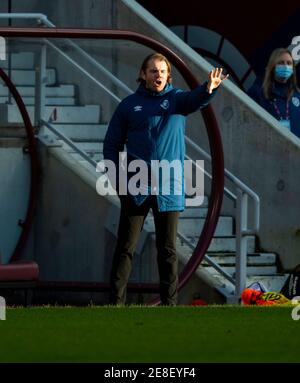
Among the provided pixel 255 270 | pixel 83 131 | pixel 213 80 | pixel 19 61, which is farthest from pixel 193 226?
pixel 213 80

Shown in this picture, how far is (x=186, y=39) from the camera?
2159cm

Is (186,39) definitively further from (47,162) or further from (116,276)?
(116,276)

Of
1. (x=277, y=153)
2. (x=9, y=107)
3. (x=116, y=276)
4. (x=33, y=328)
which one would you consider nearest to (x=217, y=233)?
(x=277, y=153)

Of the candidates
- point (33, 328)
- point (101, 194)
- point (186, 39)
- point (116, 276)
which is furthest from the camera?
point (186, 39)

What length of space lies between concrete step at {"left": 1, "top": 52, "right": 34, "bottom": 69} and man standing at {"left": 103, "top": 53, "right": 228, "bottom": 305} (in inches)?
145

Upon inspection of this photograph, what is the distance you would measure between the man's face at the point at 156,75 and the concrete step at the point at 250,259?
3.65 m

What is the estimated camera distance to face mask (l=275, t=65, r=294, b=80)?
1833cm

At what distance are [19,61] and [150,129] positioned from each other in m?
3.90

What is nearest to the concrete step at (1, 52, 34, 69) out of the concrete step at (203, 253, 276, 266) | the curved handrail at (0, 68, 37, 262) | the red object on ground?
the curved handrail at (0, 68, 37, 262)

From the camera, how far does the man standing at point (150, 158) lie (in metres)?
15.1

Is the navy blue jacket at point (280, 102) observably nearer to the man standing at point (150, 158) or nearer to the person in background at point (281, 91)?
the person in background at point (281, 91)

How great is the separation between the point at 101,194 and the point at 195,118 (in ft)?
4.19

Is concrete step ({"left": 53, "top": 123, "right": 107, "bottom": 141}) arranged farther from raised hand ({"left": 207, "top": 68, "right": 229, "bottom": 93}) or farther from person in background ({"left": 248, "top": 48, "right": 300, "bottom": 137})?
raised hand ({"left": 207, "top": 68, "right": 229, "bottom": 93})
